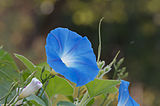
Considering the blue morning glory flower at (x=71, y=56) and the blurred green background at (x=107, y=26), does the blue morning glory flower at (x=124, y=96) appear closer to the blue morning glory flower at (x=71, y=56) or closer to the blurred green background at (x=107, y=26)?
the blue morning glory flower at (x=71, y=56)

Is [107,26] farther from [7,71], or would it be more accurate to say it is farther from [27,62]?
[27,62]

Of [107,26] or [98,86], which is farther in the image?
[107,26]

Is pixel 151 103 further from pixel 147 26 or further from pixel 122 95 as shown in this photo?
pixel 122 95

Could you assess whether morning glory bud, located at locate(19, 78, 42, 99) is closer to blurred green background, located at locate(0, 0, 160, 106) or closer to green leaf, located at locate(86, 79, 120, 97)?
green leaf, located at locate(86, 79, 120, 97)

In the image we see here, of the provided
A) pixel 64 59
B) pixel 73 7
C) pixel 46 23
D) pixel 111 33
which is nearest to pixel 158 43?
pixel 111 33

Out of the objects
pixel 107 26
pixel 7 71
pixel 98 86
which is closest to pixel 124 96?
pixel 98 86

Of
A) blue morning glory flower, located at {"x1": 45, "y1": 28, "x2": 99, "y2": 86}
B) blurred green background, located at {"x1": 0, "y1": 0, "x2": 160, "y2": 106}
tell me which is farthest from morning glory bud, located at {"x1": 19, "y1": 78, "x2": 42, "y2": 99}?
blurred green background, located at {"x1": 0, "y1": 0, "x2": 160, "y2": 106}

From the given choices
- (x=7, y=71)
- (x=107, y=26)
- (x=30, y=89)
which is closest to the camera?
(x=30, y=89)
